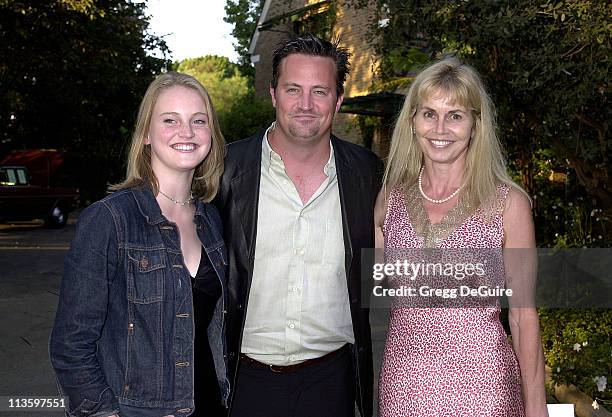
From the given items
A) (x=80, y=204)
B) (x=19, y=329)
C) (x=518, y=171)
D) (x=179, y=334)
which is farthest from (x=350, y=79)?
(x=179, y=334)

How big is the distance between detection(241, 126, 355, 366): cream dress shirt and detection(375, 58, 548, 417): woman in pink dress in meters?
0.37

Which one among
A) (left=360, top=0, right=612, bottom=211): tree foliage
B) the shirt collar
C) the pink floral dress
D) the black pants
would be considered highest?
(left=360, top=0, right=612, bottom=211): tree foliage

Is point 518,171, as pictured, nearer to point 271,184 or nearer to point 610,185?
point 610,185

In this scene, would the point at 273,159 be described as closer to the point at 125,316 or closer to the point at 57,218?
the point at 125,316

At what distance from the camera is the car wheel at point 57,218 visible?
20203 mm

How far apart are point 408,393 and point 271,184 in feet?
4.17

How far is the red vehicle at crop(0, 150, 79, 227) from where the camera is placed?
19.0 meters

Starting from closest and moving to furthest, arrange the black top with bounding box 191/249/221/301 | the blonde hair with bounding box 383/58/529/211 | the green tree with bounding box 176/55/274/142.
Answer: the black top with bounding box 191/249/221/301, the blonde hair with bounding box 383/58/529/211, the green tree with bounding box 176/55/274/142

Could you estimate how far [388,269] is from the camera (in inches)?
126

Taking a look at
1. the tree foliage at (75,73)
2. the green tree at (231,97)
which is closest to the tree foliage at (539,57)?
the tree foliage at (75,73)

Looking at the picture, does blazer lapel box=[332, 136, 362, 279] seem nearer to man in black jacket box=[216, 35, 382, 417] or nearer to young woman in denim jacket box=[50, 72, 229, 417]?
man in black jacket box=[216, 35, 382, 417]

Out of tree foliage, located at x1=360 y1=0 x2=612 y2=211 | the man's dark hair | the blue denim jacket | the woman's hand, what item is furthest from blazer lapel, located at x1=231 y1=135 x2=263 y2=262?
tree foliage, located at x1=360 y1=0 x2=612 y2=211

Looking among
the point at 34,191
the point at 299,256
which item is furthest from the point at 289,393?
the point at 34,191

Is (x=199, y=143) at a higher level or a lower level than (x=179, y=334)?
higher
